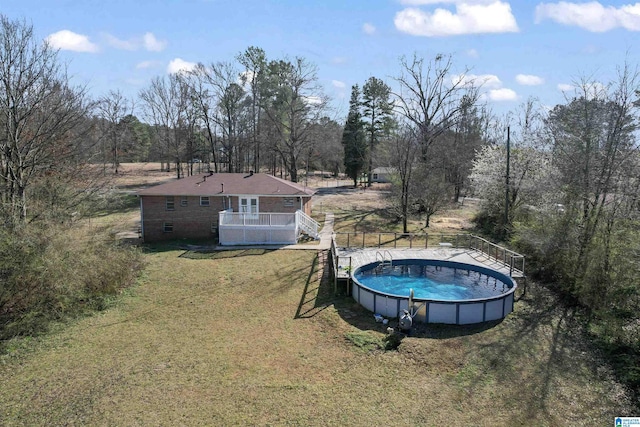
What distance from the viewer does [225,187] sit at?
2561 centimetres

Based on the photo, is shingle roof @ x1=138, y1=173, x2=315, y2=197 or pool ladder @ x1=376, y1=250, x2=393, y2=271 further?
shingle roof @ x1=138, y1=173, x2=315, y2=197

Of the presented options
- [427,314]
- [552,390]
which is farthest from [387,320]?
[552,390]

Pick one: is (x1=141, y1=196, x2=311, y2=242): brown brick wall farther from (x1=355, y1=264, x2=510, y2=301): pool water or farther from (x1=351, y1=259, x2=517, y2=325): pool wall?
(x1=351, y1=259, x2=517, y2=325): pool wall

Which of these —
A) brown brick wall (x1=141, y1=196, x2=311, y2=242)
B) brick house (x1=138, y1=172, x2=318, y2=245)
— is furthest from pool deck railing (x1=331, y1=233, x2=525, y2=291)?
brown brick wall (x1=141, y1=196, x2=311, y2=242)

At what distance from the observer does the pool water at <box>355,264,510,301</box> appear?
16.4 meters

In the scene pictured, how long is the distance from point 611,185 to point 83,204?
75.3 ft

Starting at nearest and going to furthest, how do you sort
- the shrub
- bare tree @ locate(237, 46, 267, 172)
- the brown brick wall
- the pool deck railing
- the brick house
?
the shrub → the pool deck railing → the brick house → the brown brick wall → bare tree @ locate(237, 46, 267, 172)

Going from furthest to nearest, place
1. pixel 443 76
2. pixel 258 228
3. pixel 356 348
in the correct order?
pixel 443 76 < pixel 258 228 < pixel 356 348

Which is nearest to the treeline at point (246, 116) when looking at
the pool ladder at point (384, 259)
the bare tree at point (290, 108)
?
the bare tree at point (290, 108)

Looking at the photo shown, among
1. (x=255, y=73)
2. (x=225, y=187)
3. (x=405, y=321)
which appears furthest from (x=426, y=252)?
(x=255, y=73)

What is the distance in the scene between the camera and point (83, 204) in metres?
19.6

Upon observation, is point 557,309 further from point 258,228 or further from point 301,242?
point 258,228

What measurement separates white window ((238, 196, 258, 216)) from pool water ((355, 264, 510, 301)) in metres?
9.48

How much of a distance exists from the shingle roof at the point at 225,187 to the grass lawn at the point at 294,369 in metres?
10.2
